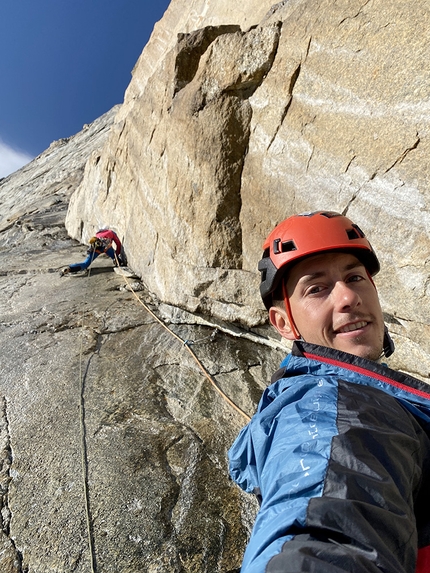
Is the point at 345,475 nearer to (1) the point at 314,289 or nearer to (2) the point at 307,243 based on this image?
Result: (1) the point at 314,289

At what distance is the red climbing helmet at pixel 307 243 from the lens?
1.97m

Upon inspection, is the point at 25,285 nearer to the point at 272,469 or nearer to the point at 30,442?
the point at 30,442

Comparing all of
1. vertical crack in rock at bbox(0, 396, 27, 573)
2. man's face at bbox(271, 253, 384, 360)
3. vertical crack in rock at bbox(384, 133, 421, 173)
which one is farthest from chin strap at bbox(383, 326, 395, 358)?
vertical crack in rock at bbox(0, 396, 27, 573)

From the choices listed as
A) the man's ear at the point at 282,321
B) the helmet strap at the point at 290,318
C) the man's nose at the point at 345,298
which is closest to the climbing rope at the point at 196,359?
the man's ear at the point at 282,321

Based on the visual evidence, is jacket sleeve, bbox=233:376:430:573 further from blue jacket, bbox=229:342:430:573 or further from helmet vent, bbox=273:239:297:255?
helmet vent, bbox=273:239:297:255

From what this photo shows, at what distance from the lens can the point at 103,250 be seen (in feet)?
27.3

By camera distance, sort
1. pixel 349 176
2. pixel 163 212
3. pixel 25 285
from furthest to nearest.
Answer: pixel 25 285 < pixel 163 212 < pixel 349 176

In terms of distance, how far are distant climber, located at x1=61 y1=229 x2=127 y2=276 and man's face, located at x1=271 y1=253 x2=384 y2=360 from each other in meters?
6.79

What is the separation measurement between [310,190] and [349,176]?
417 mm

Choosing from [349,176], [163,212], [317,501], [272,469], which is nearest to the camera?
[317,501]

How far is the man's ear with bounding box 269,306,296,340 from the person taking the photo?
6.50ft

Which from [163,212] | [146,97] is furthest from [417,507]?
[146,97]

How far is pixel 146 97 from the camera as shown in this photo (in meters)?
6.56

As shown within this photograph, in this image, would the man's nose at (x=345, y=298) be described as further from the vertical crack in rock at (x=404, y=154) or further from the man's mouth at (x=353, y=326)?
the vertical crack in rock at (x=404, y=154)
